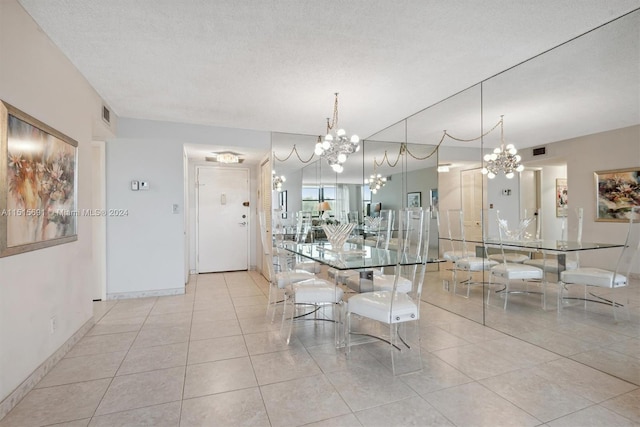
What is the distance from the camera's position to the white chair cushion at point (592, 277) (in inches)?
90.2

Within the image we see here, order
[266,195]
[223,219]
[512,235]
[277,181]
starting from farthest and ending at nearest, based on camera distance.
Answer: [223,219]
[266,195]
[277,181]
[512,235]

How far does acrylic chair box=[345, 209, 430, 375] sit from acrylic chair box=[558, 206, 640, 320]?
123cm

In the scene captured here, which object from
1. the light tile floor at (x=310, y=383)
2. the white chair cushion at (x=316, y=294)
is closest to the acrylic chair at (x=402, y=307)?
the light tile floor at (x=310, y=383)

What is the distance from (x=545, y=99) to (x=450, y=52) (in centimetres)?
104

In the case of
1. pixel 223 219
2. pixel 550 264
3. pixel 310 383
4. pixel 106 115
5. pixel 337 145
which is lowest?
pixel 310 383

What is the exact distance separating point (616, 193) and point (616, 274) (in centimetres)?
59

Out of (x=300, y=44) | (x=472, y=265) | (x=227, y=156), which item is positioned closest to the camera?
(x=300, y=44)

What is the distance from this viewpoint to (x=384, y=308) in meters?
2.25

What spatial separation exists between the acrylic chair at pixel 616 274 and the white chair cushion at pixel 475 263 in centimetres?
75

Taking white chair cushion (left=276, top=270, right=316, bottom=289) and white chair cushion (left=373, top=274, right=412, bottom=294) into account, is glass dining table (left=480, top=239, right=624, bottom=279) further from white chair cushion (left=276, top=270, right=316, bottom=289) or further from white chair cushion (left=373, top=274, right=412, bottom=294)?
white chair cushion (left=276, top=270, right=316, bottom=289)

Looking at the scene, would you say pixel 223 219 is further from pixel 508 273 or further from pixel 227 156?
pixel 508 273

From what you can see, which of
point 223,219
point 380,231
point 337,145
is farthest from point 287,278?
point 223,219

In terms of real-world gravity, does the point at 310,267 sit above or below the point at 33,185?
below

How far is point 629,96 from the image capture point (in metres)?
2.16
